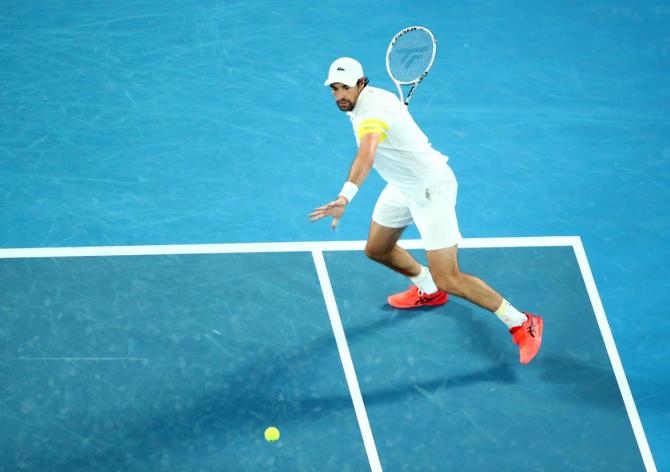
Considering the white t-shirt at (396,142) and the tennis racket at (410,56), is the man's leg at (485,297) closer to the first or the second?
the white t-shirt at (396,142)

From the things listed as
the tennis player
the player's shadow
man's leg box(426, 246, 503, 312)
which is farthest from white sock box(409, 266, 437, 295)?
the player's shadow

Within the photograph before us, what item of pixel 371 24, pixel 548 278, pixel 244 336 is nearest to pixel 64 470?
pixel 244 336

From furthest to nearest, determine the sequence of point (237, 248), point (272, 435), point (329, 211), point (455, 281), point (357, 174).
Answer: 1. point (237, 248)
2. point (455, 281)
3. point (272, 435)
4. point (357, 174)
5. point (329, 211)

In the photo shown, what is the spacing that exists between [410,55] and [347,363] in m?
2.63

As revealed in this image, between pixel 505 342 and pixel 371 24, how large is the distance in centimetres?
472

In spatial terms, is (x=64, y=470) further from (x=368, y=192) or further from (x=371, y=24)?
(x=371, y=24)

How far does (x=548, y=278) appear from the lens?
8531mm

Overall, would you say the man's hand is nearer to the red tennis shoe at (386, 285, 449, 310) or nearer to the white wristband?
the white wristband

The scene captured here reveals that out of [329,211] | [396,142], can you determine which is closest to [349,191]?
[329,211]

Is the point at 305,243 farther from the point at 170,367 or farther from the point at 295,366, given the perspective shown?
the point at 170,367

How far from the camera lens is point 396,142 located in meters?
7.25

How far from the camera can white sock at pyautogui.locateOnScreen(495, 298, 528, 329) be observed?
769 cm

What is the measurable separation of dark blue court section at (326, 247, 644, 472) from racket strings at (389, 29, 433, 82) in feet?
5.38

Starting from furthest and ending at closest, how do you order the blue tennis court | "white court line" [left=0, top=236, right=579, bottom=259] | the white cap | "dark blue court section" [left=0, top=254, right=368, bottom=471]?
"white court line" [left=0, top=236, right=579, bottom=259] < the blue tennis court < "dark blue court section" [left=0, top=254, right=368, bottom=471] < the white cap
